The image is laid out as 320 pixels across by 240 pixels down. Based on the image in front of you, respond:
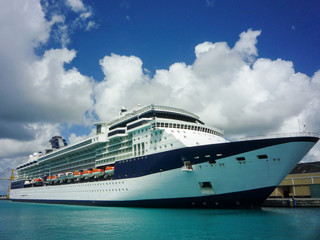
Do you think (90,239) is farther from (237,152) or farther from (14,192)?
(14,192)

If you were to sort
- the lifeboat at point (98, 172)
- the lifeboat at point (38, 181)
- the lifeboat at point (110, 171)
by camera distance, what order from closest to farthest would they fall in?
the lifeboat at point (110, 171)
the lifeboat at point (98, 172)
the lifeboat at point (38, 181)

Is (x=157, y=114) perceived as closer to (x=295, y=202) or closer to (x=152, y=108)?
(x=152, y=108)

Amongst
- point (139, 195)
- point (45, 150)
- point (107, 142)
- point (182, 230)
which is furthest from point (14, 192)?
point (182, 230)

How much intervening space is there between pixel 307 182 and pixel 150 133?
23.5 metres

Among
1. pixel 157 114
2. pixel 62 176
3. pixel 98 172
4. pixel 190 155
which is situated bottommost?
pixel 62 176

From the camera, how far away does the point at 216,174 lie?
21.3 meters

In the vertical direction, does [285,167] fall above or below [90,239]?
above

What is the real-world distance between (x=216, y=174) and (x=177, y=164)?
3.54 metres

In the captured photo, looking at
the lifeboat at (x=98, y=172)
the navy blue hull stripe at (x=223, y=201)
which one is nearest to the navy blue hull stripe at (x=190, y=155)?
the navy blue hull stripe at (x=223, y=201)

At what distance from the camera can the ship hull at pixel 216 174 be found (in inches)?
802

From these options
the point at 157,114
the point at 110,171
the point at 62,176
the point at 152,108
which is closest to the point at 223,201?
the point at 157,114

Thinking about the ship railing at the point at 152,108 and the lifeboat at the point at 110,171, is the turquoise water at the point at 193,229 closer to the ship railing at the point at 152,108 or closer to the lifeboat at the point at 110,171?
the lifeboat at the point at 110,171

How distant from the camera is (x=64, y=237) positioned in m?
15.2

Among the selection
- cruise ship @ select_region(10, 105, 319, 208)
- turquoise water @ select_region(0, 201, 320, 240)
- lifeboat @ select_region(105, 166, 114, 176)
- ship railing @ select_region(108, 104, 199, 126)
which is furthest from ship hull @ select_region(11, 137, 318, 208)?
A: ship railing @ select_region(108, 104, 199, 126)
